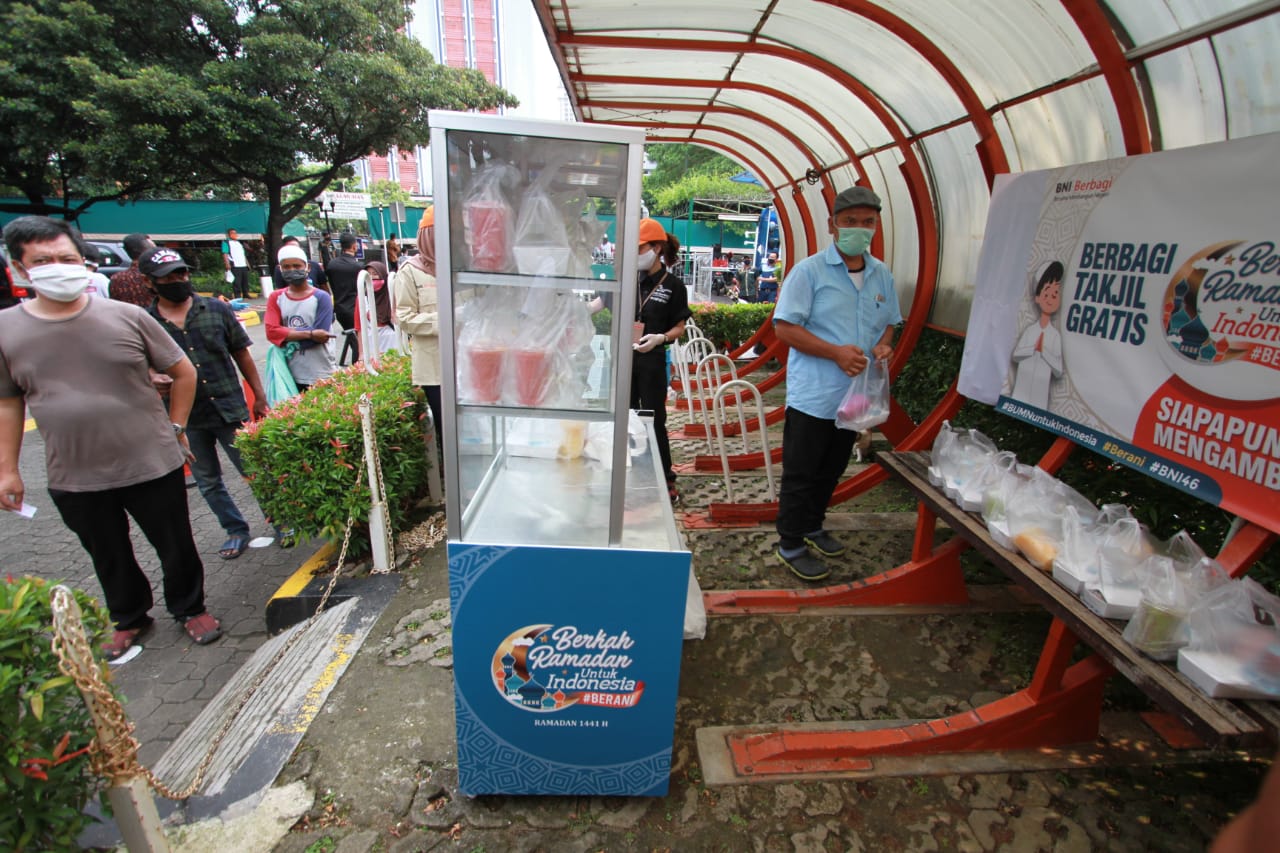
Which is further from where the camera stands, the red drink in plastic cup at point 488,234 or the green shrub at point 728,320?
the green shrub at point 728,320

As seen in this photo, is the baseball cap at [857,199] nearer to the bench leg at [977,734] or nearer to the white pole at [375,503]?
the bench leg at [977,734]

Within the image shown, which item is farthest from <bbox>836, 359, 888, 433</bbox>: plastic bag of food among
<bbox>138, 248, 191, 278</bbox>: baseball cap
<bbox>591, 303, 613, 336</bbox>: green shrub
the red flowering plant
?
<bbox>138, 248, 191, 278</bbox>: baseball cap

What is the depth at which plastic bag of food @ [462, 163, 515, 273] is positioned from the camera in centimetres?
182

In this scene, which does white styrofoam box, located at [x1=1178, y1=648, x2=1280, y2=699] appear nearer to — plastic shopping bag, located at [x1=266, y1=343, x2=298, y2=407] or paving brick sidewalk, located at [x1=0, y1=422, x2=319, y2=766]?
paving brick sidewalk, located at [x1=0, y1=422, x2=319, y2=766]

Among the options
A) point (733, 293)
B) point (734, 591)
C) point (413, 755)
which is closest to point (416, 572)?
point (413, 755)

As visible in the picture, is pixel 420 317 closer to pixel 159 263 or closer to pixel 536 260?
pixel 159 263

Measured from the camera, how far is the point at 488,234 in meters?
1.85

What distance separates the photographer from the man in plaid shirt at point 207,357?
3.58 m

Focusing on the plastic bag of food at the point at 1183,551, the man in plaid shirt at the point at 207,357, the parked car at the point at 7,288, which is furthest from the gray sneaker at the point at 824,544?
the parked car at the point at 7,288

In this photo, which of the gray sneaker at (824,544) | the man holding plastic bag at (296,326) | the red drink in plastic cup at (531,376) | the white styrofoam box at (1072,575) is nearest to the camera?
the red drink in plastic cup at (531,376)

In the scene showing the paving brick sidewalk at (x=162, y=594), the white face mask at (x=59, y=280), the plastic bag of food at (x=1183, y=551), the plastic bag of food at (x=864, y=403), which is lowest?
the paving brick sidewalk at (x=162, y=594)

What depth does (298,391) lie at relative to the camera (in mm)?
5129

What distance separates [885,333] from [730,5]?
1.97m

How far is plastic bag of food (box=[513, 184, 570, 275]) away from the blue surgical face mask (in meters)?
1.75
